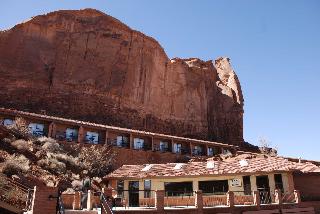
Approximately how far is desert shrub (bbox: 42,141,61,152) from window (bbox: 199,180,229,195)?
16354 mm

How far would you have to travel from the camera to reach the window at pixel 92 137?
43.7 meters

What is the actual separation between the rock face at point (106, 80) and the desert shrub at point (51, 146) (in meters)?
17.9

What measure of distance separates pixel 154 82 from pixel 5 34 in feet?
89.3

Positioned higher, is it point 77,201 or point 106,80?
point 106,80

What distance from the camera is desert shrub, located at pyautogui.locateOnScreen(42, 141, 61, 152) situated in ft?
112

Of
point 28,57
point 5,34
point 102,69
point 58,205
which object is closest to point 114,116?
point 102,69

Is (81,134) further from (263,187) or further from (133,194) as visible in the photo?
(263,187)

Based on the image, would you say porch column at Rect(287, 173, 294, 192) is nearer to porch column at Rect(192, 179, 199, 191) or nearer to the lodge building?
porch column at Rect(192, 179, 199, 191)

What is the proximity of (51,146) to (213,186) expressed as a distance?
17.7 metres

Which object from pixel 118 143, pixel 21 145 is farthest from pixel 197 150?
pixel 21 145

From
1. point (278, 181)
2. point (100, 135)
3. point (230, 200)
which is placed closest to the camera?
point (230, 200)

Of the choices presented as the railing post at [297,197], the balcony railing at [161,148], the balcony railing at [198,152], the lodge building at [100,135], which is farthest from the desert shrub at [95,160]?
the railing post at [297,197]

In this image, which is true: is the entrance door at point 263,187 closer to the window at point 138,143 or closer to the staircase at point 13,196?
the staircase at point 13,196

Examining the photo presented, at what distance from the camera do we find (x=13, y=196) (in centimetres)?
1822
